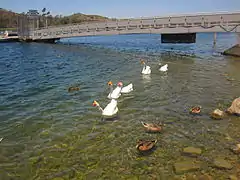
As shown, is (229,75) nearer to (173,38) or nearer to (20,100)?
(20,100)

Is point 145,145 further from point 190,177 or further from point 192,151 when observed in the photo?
point 190,177

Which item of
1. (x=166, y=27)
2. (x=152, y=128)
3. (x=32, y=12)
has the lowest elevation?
(x=152, y=128)

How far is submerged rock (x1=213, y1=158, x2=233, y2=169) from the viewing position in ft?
25.8

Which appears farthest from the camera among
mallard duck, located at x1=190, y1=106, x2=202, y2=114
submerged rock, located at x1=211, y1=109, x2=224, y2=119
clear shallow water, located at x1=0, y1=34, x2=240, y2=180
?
mallard duck, located at x1=190, y1=106, x2=202, y2=114

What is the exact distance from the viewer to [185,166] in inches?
314

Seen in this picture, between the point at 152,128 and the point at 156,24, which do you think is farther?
the point at 156,24

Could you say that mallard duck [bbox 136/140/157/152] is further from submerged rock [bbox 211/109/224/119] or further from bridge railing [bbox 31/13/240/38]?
bridge railing [bbox 31/13/240/38]

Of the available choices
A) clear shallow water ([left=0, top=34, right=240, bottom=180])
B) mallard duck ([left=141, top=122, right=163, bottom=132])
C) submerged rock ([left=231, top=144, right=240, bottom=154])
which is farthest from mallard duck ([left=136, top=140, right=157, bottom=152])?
submerged rock ([left=231, top=144, right=240, bottom=154])

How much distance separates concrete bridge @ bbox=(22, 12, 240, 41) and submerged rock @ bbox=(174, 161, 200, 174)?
30.2m

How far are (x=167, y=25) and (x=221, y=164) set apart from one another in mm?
35252

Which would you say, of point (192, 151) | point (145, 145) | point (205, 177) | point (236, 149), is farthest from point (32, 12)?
point (205, 177)

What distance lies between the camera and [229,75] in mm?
22203

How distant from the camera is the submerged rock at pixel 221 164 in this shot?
787cm

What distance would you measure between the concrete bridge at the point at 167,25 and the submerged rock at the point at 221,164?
29.7 meters
